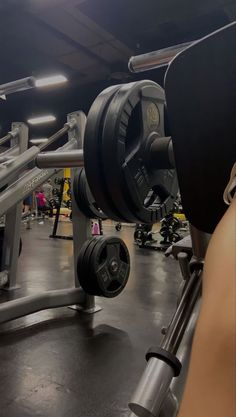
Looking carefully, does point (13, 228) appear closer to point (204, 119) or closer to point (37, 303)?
point (37, 303)

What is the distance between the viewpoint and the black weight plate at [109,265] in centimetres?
179

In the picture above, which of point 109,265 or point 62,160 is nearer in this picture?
point 62,160

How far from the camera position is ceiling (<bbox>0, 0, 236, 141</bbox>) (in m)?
3.46

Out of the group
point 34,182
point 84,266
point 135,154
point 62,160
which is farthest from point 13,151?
point 135,154

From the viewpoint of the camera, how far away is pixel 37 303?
1810mm

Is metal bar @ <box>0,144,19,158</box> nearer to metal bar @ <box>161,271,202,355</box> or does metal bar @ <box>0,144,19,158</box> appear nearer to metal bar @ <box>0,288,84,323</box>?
metal bar @ <box>0,288,84,323</box>

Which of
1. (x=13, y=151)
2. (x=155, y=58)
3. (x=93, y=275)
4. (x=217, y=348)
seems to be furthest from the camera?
(x=13, y=151)

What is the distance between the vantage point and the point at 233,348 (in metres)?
0.24

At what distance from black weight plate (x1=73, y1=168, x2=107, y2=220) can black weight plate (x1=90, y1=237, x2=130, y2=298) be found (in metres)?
0.18

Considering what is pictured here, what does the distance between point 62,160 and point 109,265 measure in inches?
37.0

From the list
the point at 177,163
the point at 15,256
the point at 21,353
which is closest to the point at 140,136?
the point at 177,163

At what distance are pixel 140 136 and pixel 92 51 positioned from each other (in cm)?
455

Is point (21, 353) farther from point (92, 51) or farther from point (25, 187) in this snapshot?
point (92, 51)

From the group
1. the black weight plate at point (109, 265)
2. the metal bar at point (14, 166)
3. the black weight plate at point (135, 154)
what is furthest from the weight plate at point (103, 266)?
the black weight plate at point (135, 154)
